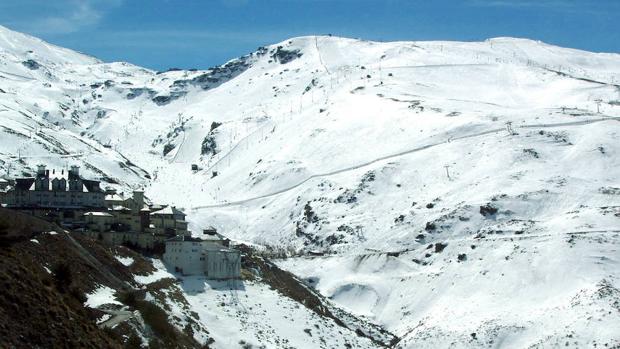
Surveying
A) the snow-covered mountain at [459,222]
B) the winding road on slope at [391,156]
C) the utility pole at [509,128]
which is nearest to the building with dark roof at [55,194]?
the snow-covered mountain at [459,222]

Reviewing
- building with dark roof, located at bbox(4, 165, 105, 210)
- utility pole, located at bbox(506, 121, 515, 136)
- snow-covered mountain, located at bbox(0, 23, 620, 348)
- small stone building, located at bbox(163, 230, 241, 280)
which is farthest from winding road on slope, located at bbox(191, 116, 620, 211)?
small stone building, located at bbox(163, 230, 241, 280)

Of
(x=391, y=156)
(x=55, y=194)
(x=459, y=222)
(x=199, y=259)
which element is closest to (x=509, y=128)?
(x=391, y=156)

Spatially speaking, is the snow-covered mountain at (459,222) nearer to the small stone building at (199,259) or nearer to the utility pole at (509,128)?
the utility pole at (509,128)

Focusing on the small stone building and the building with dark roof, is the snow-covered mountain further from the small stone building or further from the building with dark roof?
the building with dark roof

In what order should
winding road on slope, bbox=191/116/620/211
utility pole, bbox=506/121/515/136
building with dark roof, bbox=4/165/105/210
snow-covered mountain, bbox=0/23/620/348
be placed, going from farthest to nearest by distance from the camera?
1. winding road on slope, bbox=191/116/620/211
2. utility pole, bbox=506/121/515/136
3. building with dark roof, bbox=4/165/105/210
4. snow-covered mountain, bbox=0/23/620/348

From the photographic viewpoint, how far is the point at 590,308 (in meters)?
89.1

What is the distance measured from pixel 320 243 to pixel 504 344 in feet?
208

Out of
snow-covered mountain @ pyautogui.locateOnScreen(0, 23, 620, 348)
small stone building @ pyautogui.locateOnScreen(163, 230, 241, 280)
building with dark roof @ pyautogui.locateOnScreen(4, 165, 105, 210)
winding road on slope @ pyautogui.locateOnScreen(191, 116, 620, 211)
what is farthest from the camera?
winding road on slope @ pyautogui.locateOnScreen(191, 116, 620, 211)

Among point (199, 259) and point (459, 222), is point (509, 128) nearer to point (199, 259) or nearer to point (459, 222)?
point (459, 222)

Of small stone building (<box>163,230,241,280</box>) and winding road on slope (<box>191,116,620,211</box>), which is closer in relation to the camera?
small stone building (<box>163,230,241,280</box>)

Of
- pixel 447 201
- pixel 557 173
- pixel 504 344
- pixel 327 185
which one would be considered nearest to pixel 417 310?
pixel 504 344

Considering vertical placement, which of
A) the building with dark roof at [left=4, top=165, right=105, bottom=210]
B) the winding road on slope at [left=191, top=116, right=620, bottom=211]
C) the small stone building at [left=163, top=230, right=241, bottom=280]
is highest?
the winding road on slope at [left=191, top=116, right=620, bottom=211]

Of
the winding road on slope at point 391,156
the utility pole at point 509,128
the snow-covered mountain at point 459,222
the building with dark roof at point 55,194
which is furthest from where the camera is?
the winding road on slope at point 391,156

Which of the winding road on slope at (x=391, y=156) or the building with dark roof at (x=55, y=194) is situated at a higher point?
the winding road on slope at (x=391, y=156)
